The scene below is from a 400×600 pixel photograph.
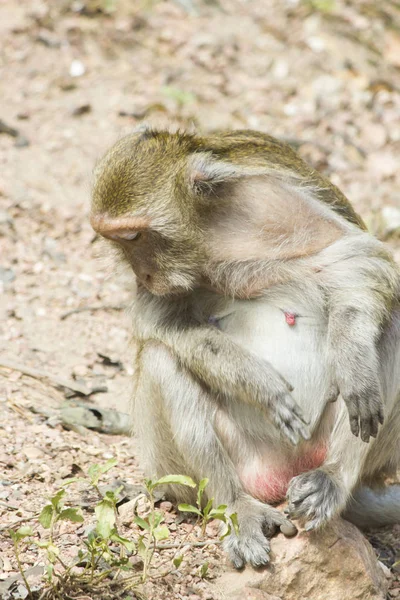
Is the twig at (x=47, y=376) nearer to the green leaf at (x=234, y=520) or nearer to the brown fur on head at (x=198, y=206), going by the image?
the brown fur on head at (x=198, y=206)

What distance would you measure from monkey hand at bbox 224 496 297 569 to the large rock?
6cm

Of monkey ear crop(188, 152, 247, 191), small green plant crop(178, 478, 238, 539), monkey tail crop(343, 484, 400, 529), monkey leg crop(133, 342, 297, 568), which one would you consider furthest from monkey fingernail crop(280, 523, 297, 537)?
monkey ear crop(188, 152, 247, 191)

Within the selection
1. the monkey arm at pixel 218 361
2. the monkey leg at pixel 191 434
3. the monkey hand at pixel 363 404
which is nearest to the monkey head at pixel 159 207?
the monkey arm at pixel 218 361

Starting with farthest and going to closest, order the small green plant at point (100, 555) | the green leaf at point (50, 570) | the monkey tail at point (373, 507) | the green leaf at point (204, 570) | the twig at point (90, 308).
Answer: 1. the twig at point (90, 308)
2. the monkey tail at point (373, 507)
3. the green leaf at point (204, 570)
4. the small green plant at point (100, 555)
5. the green leaf at point (50, 570)

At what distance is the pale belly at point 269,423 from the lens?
5195 mm

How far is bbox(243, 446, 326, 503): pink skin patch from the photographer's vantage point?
17.3 feet

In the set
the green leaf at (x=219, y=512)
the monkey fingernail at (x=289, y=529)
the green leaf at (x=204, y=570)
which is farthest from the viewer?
the monkey fingernail at (x=289, y=529)

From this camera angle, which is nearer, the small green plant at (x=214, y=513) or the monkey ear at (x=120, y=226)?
the small green plant at (x=214, y=513)

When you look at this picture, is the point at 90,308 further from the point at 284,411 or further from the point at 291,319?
the point at 284,411

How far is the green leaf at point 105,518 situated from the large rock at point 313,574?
0.79 metres

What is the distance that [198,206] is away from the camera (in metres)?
5.26

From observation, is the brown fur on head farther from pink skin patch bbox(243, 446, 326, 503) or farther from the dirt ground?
the dirt ground

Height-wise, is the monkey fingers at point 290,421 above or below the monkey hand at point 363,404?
below

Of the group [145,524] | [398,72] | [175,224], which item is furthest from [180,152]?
[398,72]
